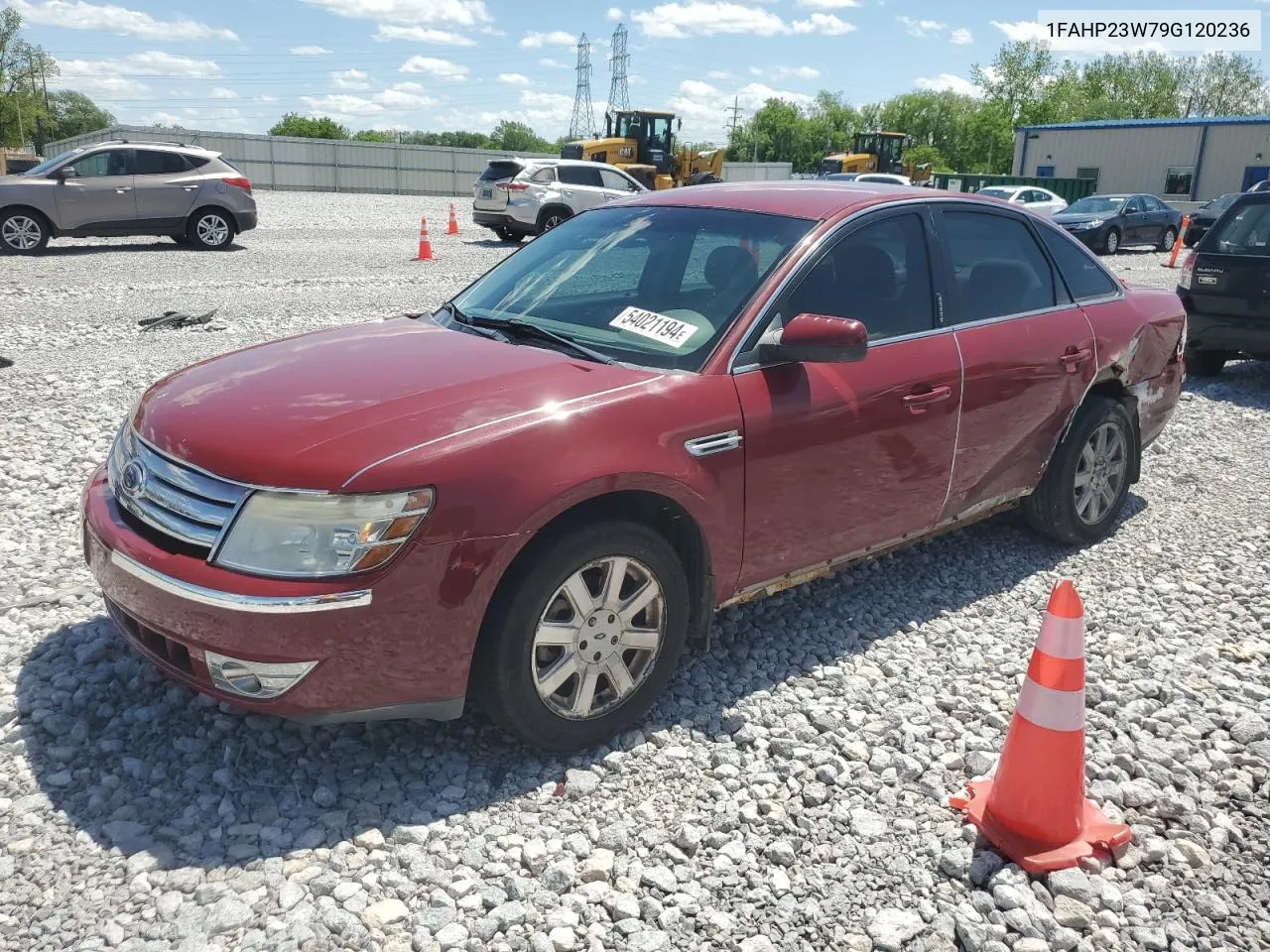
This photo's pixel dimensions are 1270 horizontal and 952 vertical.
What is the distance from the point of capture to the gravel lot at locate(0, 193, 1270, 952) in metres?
2.57

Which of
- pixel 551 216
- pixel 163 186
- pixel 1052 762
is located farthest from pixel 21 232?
pixel 1052 762

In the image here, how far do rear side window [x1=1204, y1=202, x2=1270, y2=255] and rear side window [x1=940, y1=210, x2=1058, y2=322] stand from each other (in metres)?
5.12

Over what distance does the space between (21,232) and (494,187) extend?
8245mm

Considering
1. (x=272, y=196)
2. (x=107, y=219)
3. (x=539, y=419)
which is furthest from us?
(x=272, y=196)

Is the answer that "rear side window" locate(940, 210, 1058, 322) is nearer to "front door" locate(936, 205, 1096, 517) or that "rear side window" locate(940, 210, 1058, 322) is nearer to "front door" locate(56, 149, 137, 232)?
"front door" locate(936, 205, 1096, 517)

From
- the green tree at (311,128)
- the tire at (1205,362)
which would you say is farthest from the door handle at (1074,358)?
the green tree at (311,128)

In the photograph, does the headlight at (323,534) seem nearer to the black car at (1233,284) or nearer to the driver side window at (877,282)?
the driver side window at (877,282)

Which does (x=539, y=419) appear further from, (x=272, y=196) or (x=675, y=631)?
Result: (x=272, y=196)

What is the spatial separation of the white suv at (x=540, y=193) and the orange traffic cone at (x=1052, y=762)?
681 inches

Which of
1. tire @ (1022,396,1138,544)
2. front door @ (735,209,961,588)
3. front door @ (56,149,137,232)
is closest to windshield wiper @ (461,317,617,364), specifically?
front door @ (735,209,961,588)

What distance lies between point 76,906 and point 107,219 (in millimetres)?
15636

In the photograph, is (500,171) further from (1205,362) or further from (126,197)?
(1205,362)

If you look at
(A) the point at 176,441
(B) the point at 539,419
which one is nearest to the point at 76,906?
(A) the point at 176,441

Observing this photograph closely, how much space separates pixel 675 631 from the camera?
3.35 meters
